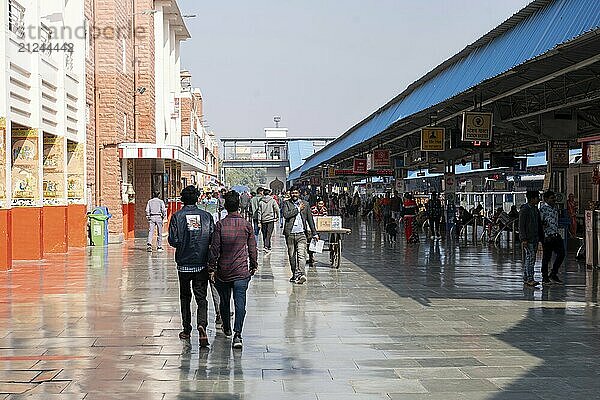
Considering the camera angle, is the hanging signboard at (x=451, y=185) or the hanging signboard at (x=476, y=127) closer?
the hanging signboard at (x=476, y=127)

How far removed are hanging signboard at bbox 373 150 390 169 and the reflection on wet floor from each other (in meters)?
16.7

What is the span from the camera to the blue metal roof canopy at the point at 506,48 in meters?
11.5

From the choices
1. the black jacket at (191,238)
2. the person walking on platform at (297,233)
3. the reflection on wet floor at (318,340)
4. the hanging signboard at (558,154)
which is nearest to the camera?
the reflection on wet floor at (318,340)

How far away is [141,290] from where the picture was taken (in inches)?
594

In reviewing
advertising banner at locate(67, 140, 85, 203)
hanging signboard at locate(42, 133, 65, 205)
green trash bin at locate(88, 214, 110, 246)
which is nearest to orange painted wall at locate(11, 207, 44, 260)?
hanging signboard at locate(42, 133, 65, 205)

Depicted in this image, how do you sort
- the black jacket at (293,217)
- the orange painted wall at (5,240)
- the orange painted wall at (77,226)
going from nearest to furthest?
the black jacket at (293,217), the orange painted wall at (5,240), the orange painted wall at (77,226)

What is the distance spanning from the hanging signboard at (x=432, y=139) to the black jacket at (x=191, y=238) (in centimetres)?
1462

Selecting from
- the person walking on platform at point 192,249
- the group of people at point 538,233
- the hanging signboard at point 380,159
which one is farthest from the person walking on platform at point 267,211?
the person walking on platform at point 192,249

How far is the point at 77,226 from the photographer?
2539 cm

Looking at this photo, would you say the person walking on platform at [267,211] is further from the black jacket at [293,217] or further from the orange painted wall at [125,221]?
the orange painted wall at [125,221]

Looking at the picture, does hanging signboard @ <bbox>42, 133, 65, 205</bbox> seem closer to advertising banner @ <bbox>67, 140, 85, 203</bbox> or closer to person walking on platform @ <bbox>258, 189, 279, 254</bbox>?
advertising banner @ <bbox>67, 140, 85, 203</bbox>

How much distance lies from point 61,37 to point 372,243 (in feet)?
39.1

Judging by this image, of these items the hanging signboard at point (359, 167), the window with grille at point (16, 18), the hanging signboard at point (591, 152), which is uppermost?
the window with grille at point (16, 18)

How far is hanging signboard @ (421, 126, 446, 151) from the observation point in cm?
2389
